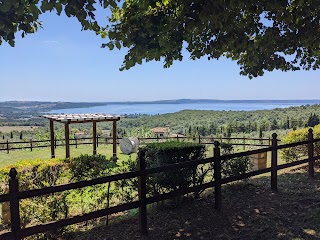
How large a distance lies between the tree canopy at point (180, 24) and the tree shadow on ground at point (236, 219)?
10.2ft

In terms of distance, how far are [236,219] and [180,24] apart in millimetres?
3744

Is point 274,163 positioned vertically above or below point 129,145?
above

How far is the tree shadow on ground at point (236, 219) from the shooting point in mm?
4785

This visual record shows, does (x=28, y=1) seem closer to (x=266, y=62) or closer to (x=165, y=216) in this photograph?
(x=165, y=216)

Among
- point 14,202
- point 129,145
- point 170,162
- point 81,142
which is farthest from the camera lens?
point 81,142

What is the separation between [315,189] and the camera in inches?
278

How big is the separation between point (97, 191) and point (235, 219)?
2521 millimetres

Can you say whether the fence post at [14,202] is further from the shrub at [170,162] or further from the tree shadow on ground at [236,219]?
the shrub at [170,162]

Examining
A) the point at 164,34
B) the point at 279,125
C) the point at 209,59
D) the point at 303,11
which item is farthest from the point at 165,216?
the point at 279,125

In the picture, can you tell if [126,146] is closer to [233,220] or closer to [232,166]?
[232,166]

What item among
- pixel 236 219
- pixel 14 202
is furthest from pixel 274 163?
pixel 14 202

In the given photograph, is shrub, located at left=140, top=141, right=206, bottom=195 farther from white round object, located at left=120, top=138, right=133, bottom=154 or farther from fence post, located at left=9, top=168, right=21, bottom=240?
white round object, located at left=120, top=138, right=133, bottom=154

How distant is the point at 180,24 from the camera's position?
580 cm

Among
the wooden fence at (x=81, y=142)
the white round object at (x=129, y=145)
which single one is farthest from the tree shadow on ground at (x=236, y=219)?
the wooden fence at (x=81, y=142)
